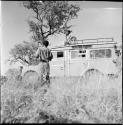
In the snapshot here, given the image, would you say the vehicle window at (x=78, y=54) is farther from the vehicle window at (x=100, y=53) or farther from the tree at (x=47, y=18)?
the tree at (x=47, y=18)

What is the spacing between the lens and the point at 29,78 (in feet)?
7.54

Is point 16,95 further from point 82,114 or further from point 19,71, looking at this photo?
point 82,114

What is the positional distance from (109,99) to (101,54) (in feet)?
1.60

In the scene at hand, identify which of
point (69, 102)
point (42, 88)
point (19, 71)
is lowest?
point (69, 102)

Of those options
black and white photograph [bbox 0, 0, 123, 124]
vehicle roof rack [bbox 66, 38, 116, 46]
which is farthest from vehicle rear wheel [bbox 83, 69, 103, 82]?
vehicle roof rack [bbox 66, 38, 116, 46]

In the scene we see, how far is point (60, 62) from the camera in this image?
2352 mm

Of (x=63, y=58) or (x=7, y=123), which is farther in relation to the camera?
(x=63, y=58)

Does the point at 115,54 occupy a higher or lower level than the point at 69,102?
higher

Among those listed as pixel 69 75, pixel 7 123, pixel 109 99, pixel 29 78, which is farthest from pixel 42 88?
pixel 109 99

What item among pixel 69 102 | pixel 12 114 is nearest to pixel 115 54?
pixel 69 102

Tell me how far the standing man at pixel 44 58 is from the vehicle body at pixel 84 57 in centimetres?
5

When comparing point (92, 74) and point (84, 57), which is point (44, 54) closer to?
point (84, 57)

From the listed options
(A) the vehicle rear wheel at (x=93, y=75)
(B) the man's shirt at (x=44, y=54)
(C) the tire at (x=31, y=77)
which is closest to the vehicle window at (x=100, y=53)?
(A) the vehicle rear wheel at (x=93, y=75)

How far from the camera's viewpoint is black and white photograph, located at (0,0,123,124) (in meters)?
2.23
